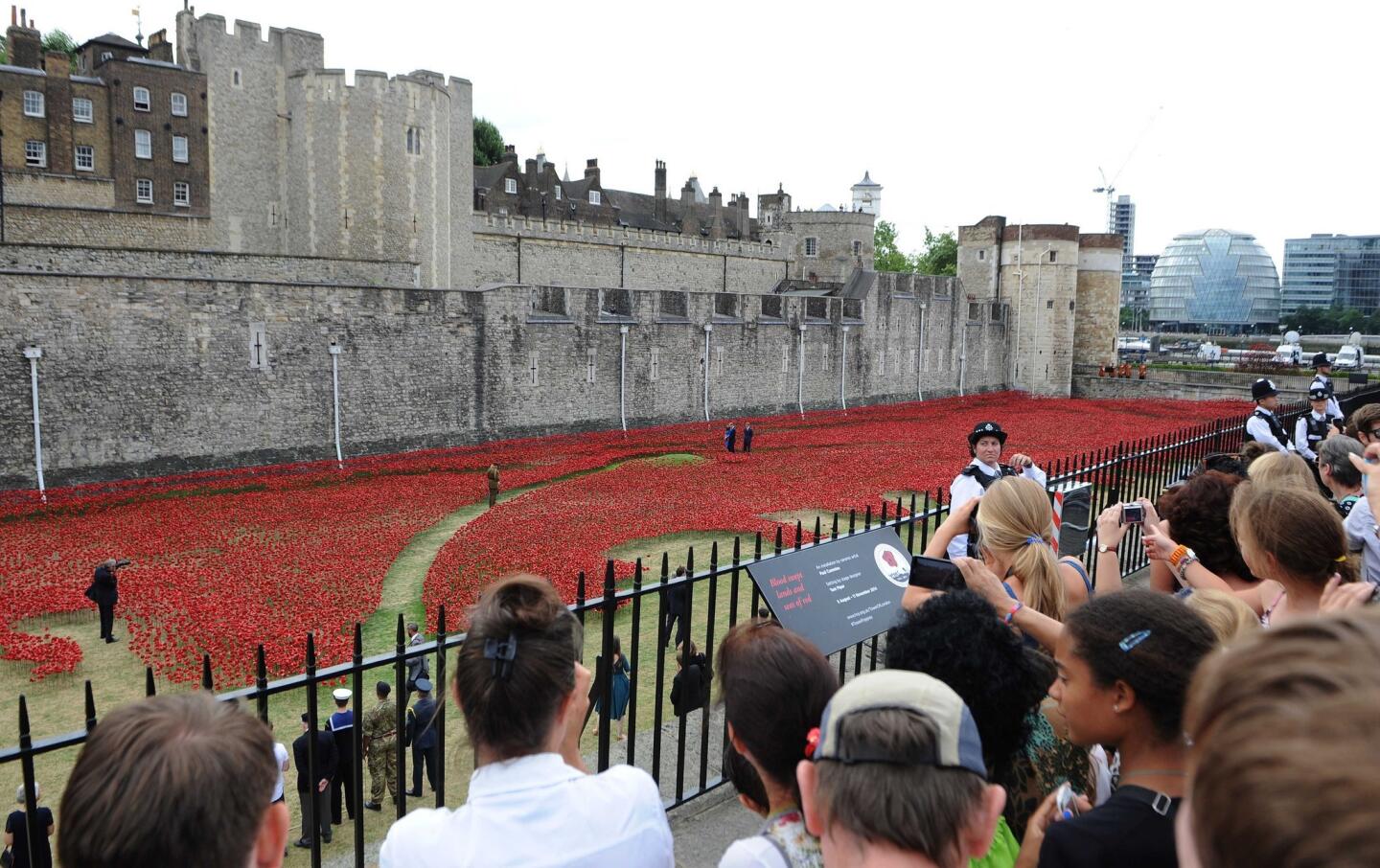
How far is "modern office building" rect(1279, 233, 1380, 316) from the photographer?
131375 millimetres

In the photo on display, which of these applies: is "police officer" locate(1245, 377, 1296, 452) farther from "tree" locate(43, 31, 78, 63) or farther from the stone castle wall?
"tree" locate(43, 31, 78, 63)

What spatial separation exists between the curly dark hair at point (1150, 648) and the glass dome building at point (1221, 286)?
14990 centimetres

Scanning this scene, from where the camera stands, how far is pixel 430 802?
6.71 m

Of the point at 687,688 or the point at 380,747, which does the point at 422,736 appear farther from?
the point at 687,688

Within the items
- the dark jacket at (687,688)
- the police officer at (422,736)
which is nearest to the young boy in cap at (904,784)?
the dark jacket at (687,688)

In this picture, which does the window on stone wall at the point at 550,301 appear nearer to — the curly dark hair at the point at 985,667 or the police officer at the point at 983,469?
the police officer at the point at 983,469

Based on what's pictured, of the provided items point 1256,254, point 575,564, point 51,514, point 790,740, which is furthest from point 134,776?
point 1256,254

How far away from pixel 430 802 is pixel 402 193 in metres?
28.7

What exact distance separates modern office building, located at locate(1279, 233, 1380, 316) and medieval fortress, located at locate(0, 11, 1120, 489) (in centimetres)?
10796

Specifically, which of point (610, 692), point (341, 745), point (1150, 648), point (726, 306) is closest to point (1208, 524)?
point (1150, 648)

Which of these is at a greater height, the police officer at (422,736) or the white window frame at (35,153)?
the white window frame at (35,153)

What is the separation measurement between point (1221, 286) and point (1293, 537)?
15503 cm

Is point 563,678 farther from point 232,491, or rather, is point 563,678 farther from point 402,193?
point 402,193

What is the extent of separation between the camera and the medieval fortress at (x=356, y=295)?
2027 cm
